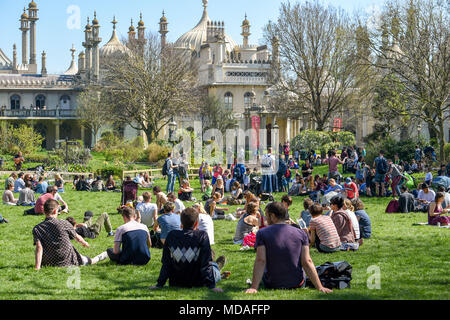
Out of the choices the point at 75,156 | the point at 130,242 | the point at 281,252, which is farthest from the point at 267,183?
the point at 281,252

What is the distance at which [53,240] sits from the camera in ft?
32.7

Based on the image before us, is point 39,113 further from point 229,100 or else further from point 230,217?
point 230,217

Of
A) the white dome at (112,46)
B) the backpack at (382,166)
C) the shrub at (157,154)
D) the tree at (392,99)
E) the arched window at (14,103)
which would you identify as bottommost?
the backpack at (382,166)

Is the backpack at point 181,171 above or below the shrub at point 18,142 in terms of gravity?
below

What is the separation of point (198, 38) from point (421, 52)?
188ft

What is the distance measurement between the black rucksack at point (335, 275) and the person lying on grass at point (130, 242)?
3.17 m

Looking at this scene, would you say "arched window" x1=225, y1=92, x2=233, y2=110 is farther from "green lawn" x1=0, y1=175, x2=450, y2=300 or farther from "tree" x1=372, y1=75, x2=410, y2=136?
"green lawn" x1=0, y1=175, x2=450, y2=300

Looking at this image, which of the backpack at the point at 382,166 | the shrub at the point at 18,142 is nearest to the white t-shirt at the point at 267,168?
the backpack at the point at 382,166

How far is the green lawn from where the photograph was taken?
8.23 meters

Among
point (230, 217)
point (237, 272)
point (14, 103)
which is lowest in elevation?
point (237, 272)

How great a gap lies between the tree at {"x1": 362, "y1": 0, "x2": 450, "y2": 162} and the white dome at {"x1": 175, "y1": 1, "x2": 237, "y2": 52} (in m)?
51.8

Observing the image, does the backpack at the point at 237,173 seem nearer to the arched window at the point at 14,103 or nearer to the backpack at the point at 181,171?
the backpack at the point at 181,171

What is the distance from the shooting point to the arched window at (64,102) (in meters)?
69.4

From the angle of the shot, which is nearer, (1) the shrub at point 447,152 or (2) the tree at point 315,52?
(1) the shrub at point 447,152
